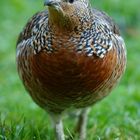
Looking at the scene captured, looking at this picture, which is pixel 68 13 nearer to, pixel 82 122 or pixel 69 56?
pixel 69 56

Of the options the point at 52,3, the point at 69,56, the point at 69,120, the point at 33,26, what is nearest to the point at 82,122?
the point at 69,120

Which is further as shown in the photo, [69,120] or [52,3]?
[69,120]

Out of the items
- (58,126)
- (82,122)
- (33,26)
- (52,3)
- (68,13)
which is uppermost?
(52,3)

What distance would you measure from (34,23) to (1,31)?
5106 millimetres

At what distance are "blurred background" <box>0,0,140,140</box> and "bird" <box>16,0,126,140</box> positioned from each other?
0.49m

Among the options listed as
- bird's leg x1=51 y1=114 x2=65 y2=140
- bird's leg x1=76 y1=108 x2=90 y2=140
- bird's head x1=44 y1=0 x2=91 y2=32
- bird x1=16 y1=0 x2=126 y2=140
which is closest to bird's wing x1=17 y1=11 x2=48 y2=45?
bird x1=16 y1=0 x2=126 y2=140

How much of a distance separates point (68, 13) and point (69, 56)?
1.24 ft

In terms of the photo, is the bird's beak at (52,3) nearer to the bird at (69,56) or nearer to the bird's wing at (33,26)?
the bird at (69,56)

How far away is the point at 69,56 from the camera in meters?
5.46

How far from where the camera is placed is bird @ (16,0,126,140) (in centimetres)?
543

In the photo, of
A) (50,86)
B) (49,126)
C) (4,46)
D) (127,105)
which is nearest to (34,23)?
(50,86)

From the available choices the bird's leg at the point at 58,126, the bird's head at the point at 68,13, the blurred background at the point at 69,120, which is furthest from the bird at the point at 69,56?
the blurred background at the point at 69,120

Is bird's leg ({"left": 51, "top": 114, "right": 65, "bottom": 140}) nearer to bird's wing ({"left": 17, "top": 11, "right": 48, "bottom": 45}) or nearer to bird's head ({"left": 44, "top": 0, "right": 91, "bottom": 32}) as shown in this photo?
bird's wing ({"left": 17, "top": 11, "right": 48, "bottom": 45})

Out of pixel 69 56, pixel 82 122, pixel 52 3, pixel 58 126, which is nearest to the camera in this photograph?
pixel 52 3
